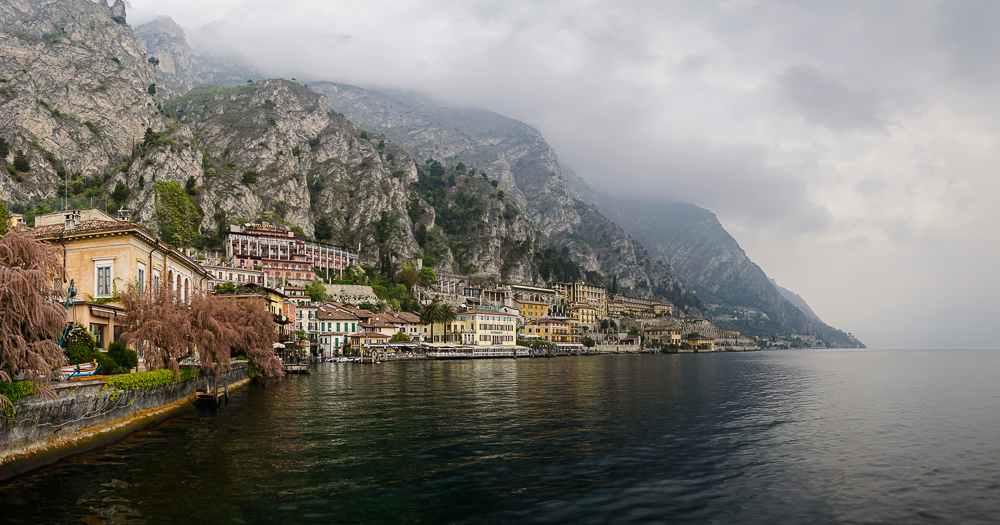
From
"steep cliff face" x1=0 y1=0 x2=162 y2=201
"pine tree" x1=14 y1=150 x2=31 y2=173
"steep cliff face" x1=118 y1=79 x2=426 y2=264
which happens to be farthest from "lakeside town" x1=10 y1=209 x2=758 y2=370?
"steep cliff face" x1=0 y1=0 x2=162 y2=201

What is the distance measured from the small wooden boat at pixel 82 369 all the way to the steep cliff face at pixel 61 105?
139 meters

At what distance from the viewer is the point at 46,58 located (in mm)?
169250

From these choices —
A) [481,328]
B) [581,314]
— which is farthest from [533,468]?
[581,314]

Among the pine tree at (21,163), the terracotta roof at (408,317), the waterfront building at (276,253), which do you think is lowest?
the terracotta roof at (408,317)

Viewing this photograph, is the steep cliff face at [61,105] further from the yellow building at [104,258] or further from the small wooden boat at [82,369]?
the small wooden boat at [82,369]

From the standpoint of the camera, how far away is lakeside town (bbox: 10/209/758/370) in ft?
122

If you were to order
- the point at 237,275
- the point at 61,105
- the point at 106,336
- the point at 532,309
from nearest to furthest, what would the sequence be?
the point at 106,336
the point at 237,275
the point at 61,105
the point at 532,309

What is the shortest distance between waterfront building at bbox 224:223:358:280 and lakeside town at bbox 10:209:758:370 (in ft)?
0.93

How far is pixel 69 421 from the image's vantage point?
19.9m

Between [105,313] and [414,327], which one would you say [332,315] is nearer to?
[414,327]

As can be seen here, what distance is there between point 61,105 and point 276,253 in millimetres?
83655

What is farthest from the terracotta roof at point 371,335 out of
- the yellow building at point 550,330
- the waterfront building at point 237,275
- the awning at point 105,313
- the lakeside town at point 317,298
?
the awning at point 105,313

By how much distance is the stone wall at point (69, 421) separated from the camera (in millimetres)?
16906

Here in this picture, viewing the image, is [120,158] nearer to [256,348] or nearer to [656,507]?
[256,348]
